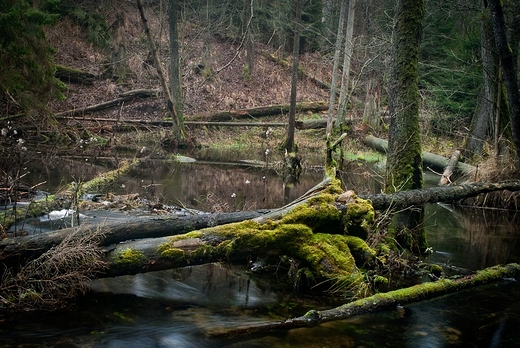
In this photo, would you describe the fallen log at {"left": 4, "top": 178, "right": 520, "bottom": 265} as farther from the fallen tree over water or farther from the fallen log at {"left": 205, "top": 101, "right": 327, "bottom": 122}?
the fallen log at {"left": 205, "top": 101, "right": 327, "bottom": 122}

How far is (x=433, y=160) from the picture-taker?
1745cm

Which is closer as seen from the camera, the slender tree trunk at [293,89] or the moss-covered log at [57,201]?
the moss-covered log at [57,201]

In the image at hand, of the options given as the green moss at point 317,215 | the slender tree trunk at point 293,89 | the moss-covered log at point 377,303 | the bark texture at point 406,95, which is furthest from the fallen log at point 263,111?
the moss-covered log at point 377,303

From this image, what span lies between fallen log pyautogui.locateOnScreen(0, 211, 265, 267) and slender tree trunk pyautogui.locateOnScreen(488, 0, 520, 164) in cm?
520

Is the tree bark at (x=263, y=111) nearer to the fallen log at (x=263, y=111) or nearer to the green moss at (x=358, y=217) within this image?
the fallen log at (x=263, y=111)

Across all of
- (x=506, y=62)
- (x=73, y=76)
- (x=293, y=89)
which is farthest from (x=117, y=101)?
(x=506, y=62)

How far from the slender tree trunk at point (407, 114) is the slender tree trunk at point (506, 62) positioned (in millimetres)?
1457

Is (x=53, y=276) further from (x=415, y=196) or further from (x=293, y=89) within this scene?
(x=293, y=89)

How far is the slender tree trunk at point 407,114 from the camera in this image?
7988mm

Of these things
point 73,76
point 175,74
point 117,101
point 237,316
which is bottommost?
point 237,316

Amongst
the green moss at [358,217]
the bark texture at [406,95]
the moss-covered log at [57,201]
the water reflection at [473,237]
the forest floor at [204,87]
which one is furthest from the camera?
the forest floor at [204,87]

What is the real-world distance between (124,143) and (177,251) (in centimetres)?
1812

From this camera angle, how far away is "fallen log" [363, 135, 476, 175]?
1448 cm

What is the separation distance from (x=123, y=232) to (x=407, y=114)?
5.11m
